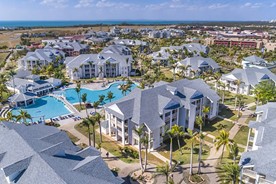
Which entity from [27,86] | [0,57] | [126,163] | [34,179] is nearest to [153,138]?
[126,163]

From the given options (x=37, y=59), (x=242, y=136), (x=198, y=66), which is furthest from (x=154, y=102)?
(x=37, y=59)

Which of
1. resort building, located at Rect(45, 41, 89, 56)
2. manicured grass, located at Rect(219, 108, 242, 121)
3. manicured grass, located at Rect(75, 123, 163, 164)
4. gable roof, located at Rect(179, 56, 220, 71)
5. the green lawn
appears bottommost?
manicured grass, located at Rect(75, 123, 163, 164)

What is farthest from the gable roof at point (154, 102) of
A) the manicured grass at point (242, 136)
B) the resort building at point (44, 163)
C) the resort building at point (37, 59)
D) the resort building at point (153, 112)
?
the resort building at point (37, 59)

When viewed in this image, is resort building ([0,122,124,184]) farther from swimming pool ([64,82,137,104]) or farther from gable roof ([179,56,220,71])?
gable roof ([179,56,220,71])

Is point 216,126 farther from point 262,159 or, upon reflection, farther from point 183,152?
point 262,159

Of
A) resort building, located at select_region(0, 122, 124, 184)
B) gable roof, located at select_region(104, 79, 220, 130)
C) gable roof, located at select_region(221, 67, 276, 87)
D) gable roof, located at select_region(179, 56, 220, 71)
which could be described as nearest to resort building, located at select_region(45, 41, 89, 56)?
gable roof, located at select_region(179, 56, 220, 71)

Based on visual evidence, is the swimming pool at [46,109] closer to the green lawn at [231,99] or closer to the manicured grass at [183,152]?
the manicured grass at [183,152]

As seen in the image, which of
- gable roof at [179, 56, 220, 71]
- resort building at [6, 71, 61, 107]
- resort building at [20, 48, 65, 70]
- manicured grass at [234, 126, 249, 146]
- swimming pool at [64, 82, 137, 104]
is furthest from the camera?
resort building at [20, 48, 65, 70]
